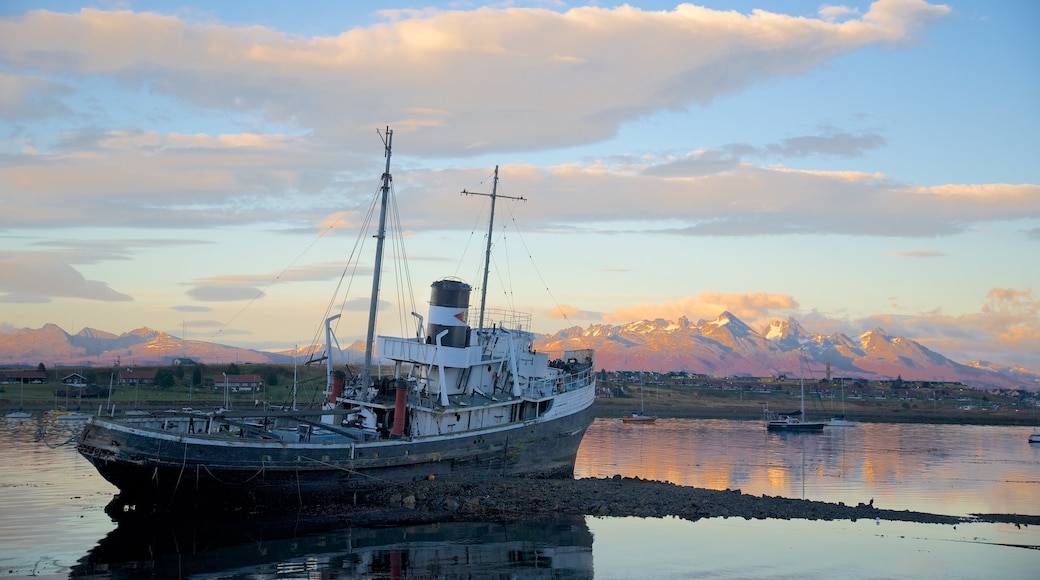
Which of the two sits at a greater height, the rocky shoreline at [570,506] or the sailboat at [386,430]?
the sailboat at [386,430]

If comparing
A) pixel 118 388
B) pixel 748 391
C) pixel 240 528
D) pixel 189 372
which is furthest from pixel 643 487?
pixel 748 391

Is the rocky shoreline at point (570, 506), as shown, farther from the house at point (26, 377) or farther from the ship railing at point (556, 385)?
the house at point (26, 377)

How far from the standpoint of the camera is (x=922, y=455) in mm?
67938

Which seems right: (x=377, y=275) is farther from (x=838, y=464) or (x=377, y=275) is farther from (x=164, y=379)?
(x=164, y=379)

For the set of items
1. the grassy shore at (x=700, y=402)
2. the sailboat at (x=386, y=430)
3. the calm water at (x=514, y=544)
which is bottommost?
the grassy shore at (x=700, y=402)

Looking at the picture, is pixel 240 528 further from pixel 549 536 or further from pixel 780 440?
pixel 780 440

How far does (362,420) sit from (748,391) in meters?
145

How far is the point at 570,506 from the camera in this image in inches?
1356

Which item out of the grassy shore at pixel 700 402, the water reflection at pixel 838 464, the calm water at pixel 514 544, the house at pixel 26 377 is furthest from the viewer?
the house at pixel 26 377

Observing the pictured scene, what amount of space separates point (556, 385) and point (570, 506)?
10032 mm

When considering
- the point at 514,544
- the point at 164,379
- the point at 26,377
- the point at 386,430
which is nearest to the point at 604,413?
the point at 164,379

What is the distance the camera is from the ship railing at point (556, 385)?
42.2 metres

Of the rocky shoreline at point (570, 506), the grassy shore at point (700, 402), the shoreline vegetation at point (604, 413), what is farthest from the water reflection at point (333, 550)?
the grassy shore at point (700, 402)

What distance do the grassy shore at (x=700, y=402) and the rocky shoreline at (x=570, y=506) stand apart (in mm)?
52378
